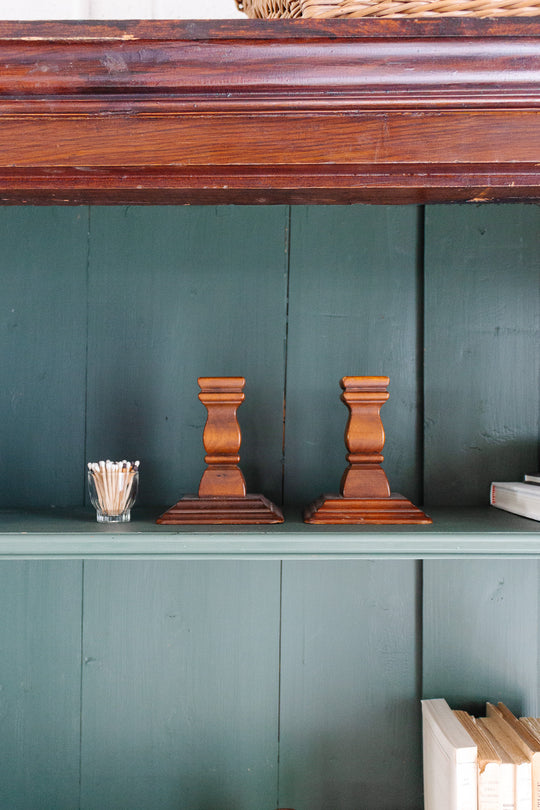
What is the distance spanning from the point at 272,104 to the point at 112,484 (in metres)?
0.57

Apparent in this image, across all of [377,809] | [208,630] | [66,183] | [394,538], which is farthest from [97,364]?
[377,809]

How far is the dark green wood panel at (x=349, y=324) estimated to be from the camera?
117cm

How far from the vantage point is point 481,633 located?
1163 mm

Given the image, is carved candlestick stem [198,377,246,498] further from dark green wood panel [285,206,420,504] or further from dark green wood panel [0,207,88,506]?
dark green wood panel [0,207,88,506]

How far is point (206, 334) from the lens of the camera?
46.4 inches

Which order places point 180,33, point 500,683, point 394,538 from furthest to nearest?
1. point 500,683
2. point 394,538
3. point 180,33

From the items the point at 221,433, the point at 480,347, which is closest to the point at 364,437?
the point at 221,433

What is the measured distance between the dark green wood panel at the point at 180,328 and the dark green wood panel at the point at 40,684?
256 millimetres

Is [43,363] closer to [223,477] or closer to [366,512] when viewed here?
[223,477]

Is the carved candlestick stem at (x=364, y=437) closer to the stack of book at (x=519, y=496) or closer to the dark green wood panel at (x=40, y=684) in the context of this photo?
the stack of book at (x=519, y=496)

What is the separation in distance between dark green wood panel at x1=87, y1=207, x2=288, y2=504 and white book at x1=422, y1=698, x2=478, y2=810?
477mm

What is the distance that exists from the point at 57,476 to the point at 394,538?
24.6 inches

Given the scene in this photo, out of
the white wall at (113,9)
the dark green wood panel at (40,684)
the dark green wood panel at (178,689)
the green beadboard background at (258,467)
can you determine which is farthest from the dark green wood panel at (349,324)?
the dark green wood panel at (40,684)

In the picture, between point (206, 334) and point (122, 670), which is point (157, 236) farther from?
point (122, 670)
